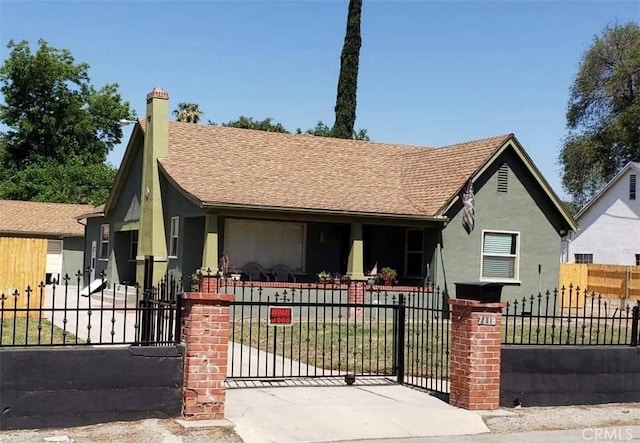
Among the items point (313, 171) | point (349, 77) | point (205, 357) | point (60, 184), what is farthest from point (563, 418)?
A: point (60, 184)

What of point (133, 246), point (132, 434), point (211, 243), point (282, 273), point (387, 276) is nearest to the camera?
point (132, 434)

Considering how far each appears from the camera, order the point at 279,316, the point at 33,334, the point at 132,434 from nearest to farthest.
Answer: the point at 132,434, the point at 279,316, the point at 33,334

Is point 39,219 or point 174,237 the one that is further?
Answer: point 39,219

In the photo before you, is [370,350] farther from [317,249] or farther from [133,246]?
[133,246]

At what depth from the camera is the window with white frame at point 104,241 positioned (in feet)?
101

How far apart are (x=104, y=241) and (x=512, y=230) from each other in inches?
615

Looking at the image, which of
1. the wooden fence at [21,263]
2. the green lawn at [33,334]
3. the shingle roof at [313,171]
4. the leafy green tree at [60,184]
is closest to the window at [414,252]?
the shingle roof at [313,171]

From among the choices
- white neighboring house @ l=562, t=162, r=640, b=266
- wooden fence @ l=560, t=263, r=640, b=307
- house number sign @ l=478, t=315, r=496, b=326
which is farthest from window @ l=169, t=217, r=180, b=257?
white neighboring house @ l=562, t=162, r=640, b=266

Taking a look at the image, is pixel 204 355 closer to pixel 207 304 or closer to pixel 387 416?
pixel 207 304

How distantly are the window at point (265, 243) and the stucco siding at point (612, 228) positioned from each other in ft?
67.1

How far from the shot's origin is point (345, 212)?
73.8 feet

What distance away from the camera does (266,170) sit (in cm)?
2466

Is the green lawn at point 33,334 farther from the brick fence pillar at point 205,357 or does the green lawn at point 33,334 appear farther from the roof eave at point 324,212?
the roof eave at point 324,212

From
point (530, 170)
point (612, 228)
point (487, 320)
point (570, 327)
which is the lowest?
point (570, 327)
